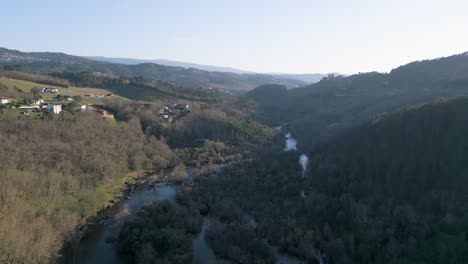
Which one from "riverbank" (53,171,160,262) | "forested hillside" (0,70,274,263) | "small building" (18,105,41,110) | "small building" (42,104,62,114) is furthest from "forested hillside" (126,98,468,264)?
"small building" (18,105,41,110)

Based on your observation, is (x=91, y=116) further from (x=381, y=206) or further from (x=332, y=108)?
(x=332, y=108)

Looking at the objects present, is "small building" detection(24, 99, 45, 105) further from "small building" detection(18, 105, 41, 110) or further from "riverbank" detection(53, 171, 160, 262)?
"riverbank" detection(53, 171, 160, 262)

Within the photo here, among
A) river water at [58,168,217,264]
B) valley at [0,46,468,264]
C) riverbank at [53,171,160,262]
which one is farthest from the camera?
riverbank at [53,171,160,262]

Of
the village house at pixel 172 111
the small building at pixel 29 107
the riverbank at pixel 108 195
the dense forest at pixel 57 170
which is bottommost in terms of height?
the riverbank at pixel 108 195

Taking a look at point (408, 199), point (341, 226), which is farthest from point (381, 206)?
point (341, 226)

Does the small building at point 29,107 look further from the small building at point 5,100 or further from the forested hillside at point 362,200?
the forested hillside at point 362,200

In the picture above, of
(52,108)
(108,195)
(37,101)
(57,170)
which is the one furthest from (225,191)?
(37,101)

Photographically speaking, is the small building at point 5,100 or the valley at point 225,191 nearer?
the valley at point 225,191

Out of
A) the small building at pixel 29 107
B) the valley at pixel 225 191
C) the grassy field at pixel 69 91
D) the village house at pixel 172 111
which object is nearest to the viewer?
the valley at pixel 225 191

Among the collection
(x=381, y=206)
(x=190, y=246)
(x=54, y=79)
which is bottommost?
(x=190, y=246)

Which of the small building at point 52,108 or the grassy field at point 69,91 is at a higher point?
the grassy field at point 69,91

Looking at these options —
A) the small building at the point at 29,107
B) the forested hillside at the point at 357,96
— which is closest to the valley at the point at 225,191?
the small building at the point at 29,107
